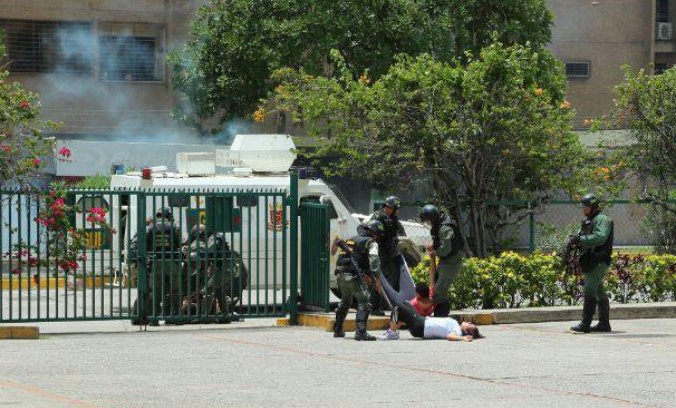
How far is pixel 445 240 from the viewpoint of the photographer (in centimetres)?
1778

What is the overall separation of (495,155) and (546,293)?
291 centimetres

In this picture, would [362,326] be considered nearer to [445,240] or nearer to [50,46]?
[445,240]

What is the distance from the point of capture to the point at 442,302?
17.9 metres

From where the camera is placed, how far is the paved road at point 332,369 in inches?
472

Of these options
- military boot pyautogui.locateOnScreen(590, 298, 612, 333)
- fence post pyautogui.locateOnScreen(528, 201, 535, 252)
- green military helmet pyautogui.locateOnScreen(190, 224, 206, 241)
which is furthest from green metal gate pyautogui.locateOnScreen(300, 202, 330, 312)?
fence post pyautogui.locateOnScreen(528, 201, 535, 252)

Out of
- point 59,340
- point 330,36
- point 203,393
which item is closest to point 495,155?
point 59,340

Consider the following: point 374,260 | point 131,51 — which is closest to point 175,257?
point 374,260

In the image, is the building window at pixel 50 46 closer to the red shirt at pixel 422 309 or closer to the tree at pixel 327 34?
the tree at pixel 327 34

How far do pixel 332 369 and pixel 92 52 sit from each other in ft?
99.5

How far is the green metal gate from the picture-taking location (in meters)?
18.9

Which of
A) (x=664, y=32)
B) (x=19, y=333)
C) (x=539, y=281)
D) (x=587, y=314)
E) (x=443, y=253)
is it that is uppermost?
(x=664, y=32)

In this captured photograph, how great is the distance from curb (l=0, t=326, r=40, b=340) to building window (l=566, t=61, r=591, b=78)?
31.7m

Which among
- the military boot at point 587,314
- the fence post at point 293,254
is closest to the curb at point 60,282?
the fence post at point 293,254

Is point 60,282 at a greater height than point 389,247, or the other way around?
point 389,247
